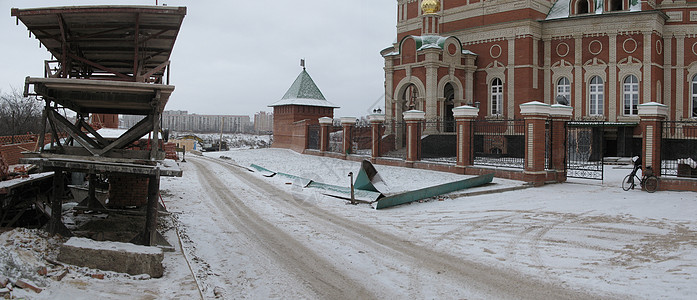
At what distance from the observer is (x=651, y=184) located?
42.0 feet

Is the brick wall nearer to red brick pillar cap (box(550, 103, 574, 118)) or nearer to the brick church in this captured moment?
red brick pillar cap (box(550, 103, 574, 118))

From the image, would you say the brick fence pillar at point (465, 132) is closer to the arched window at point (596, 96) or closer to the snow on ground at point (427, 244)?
the snow on ground at point (427, 244)

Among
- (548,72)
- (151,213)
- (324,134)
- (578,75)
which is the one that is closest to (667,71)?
(578,75)

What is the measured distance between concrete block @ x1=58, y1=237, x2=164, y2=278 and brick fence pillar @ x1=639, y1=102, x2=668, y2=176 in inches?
505

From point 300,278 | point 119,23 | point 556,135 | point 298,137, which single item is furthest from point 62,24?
point 298,137

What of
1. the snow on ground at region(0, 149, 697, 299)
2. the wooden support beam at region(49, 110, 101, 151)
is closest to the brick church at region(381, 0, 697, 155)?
the snow on ground at region(0, 149, 697, 299)

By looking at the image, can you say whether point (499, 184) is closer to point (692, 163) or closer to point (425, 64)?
point (692, 163)

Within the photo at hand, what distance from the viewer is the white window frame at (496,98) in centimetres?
2712

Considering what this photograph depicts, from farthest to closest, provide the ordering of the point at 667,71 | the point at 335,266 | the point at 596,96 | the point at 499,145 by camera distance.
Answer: the point at 596,96 → the point at 667,71 → the point at 499,145 → the point at 335,266

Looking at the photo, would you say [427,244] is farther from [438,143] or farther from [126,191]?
[438,143]

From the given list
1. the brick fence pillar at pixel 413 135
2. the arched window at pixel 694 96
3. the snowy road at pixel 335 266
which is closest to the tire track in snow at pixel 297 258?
the snowy road at pixel 335 266

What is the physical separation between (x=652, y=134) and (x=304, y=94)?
978 inches

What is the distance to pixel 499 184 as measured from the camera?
14367mm

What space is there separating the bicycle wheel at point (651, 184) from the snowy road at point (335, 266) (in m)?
8.26
